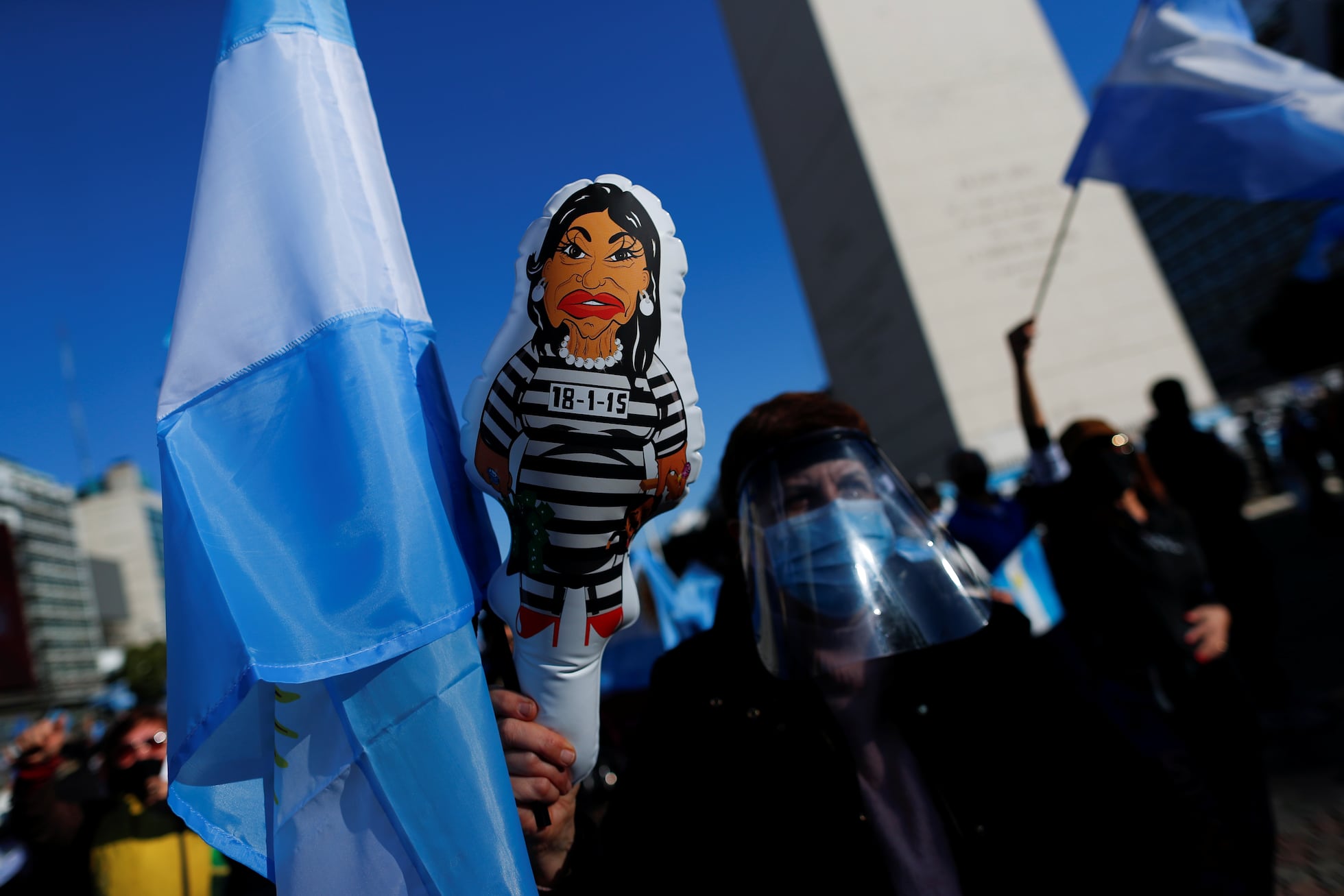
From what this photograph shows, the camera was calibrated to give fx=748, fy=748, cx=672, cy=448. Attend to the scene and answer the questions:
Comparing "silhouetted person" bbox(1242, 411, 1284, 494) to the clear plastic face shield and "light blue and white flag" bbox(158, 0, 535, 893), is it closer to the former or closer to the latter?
the clear plastic face shield

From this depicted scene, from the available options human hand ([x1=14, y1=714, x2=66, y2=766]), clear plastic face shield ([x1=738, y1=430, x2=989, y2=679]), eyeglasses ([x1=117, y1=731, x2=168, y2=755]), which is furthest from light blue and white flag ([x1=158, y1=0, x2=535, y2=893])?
human hand ([x1=14, y1=714, x2=66, y2=766])

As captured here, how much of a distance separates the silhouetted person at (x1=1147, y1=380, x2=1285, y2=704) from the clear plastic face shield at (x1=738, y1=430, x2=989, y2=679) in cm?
279

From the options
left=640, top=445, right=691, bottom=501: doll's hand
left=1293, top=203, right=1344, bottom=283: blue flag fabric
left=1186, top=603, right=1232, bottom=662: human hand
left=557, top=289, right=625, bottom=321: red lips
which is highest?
left=1293, top=203, right=1344, bottom=283: blue flag fabric

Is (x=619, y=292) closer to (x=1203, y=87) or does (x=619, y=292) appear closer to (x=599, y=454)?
(x=599, y=454)

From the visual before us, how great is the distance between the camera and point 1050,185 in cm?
2297

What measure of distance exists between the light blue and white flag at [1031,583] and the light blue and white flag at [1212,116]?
195 cm

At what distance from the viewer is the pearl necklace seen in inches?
38.8

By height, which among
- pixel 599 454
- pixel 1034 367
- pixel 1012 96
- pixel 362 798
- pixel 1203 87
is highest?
pixel 1012 96

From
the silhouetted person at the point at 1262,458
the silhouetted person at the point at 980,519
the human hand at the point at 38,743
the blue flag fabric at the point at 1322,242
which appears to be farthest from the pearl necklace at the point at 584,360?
the silhouetted person at the point at 1262,458

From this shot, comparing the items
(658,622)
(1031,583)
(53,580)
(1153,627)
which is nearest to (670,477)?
(1153,627)

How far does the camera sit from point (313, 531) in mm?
1064

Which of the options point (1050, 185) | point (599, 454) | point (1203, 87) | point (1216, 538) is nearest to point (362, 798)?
point (599, 454)

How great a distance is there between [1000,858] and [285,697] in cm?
125

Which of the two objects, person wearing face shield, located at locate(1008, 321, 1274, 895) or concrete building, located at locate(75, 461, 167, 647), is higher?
concrete building, located at locate(75, 461, 167, 647)
